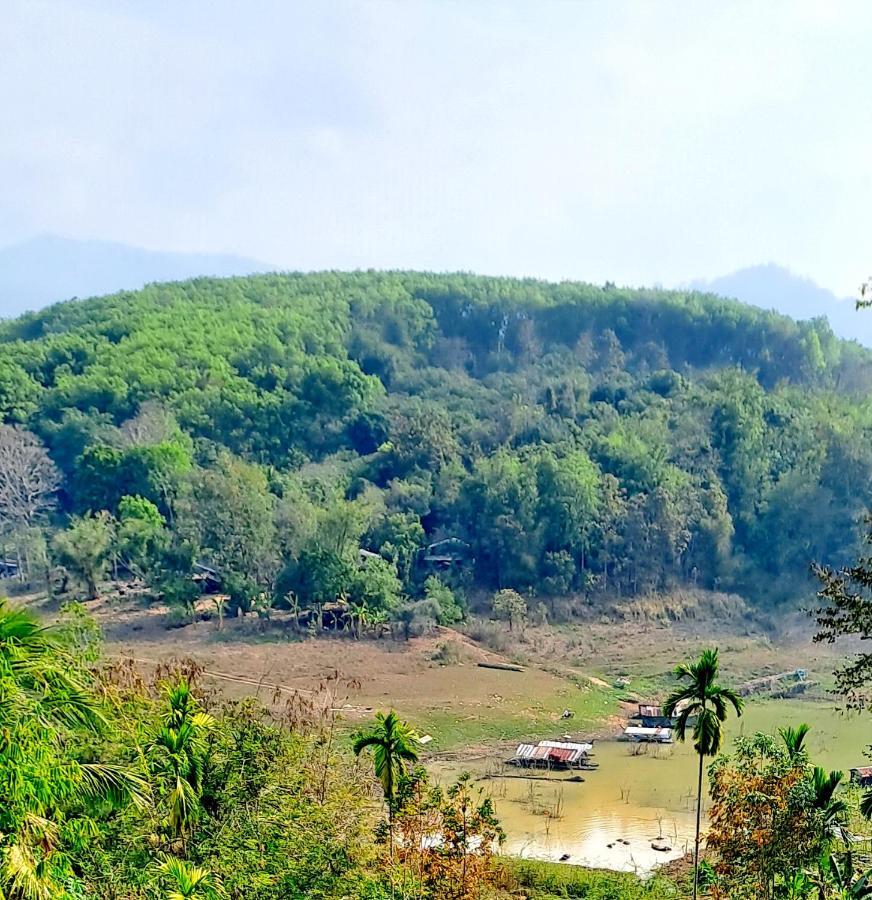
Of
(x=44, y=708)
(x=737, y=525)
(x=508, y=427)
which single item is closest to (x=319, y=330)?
(x=508, y=427)

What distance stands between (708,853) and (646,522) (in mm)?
29793

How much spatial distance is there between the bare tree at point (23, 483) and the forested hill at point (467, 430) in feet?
2.82

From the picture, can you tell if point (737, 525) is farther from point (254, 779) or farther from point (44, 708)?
point (44, 708)

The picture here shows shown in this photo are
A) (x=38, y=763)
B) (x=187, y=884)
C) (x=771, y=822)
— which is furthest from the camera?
(x=771, y=822)

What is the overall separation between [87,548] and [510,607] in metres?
22.1

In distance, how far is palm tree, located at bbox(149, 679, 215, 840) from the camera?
12281 millimetres

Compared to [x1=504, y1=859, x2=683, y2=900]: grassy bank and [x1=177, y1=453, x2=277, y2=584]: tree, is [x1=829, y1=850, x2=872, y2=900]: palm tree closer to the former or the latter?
[x1=504, y1=859, x2=683, y2=900]: grassy bank

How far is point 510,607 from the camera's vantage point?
45.4 metres

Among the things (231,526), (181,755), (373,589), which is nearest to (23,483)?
(231,526)

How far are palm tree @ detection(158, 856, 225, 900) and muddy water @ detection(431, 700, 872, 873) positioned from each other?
52.1 feet

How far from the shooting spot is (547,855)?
23516 millimetres

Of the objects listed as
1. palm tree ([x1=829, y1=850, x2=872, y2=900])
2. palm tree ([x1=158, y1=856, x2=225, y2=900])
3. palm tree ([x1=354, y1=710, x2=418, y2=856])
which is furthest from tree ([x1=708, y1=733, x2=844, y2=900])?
palm tree ([x1=158, y1=856, x2=225, y2=900])

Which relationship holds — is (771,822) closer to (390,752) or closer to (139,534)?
(390,752)

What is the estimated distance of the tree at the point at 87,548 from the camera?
45.2 meters
